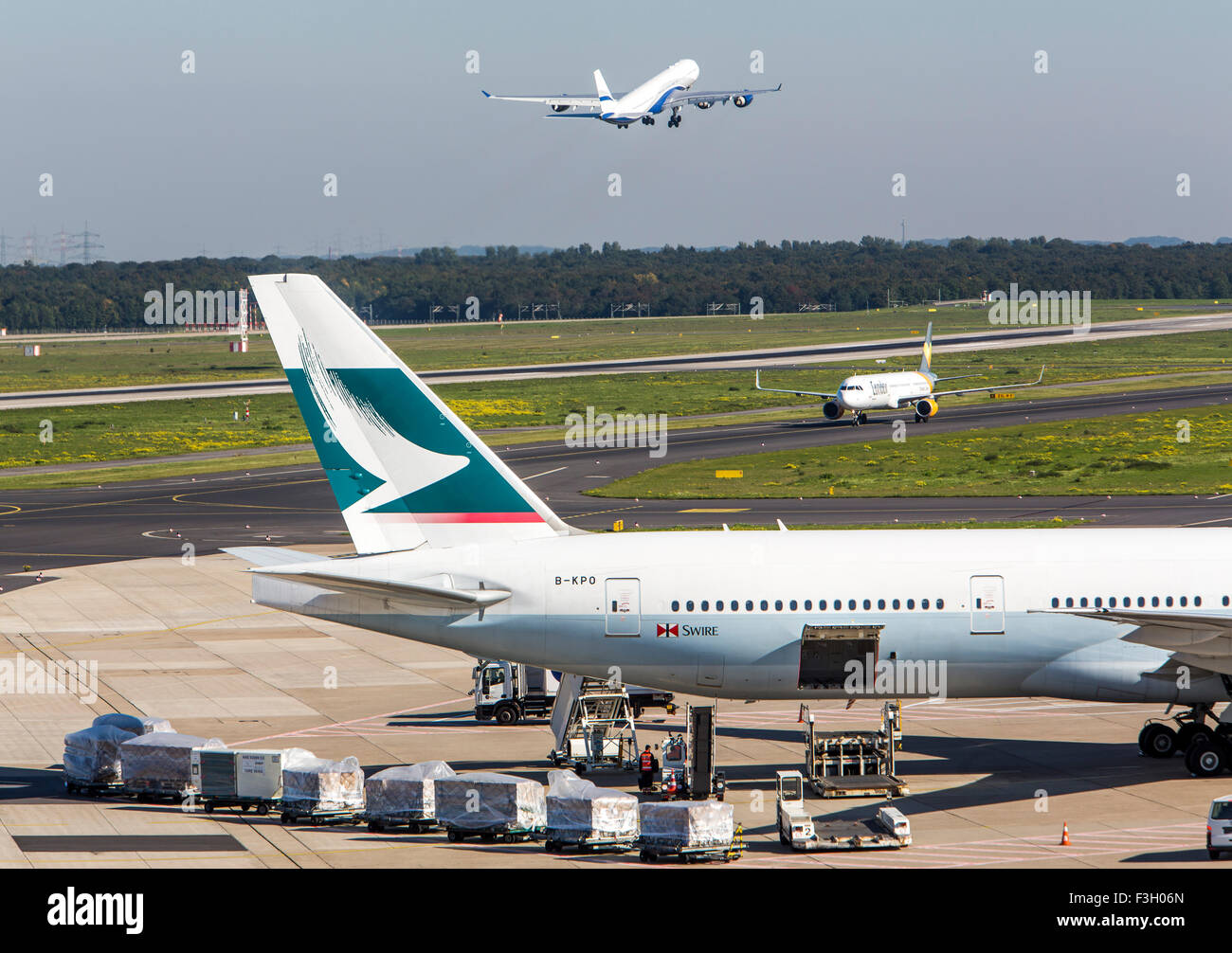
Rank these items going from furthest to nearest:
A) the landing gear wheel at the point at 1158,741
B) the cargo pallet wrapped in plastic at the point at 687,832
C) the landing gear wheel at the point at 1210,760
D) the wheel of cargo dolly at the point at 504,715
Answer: the wheel of cargo dolly at the point at 504,715, the landing gear wheel at the point at 1158,741, the landing gear wheel at the point at 1210,760, the cargo pallet wrapped in plastic at the point at 687,832

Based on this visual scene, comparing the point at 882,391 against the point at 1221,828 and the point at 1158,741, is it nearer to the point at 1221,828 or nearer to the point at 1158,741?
the point at 1158,741

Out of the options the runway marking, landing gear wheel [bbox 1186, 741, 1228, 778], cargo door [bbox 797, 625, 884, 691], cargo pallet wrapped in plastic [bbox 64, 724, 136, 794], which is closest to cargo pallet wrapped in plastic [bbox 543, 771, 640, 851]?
cargo door [bbox 797, 625, 884, 691]

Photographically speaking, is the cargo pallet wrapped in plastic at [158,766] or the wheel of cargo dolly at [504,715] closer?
the cargo pallet wrapped in plastic at [158,766]

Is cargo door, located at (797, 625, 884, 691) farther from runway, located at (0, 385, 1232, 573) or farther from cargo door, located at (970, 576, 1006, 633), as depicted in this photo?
runway, located at (0, 385, 1232, 573)

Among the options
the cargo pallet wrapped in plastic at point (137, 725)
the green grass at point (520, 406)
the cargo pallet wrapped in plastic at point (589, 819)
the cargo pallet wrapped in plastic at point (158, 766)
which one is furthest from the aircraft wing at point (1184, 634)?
the green grass at point (520, 406)

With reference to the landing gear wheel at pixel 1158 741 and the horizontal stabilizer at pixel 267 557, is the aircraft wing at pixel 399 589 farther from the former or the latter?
the landing gear wheel at pixel 1158 741

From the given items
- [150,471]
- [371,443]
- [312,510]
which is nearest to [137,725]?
[371,443]

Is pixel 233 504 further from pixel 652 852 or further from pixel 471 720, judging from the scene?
pixel 652 852

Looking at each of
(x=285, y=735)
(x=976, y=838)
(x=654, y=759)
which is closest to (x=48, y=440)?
(x=285, y=735)
